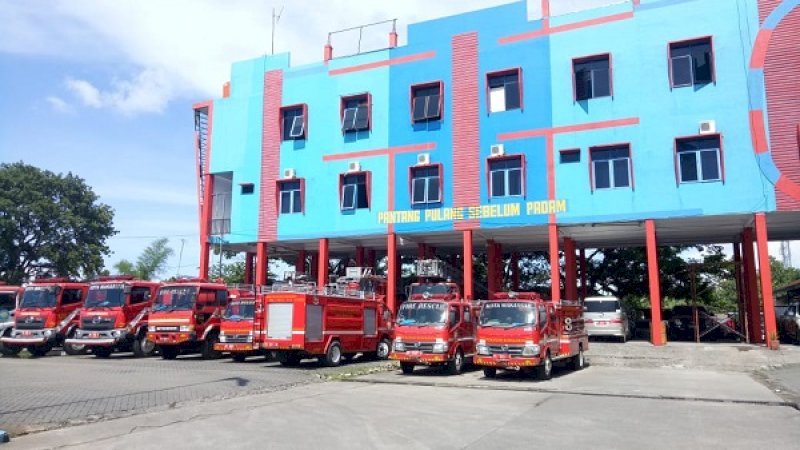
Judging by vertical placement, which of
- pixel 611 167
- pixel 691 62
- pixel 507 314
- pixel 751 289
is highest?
pixel 691 62

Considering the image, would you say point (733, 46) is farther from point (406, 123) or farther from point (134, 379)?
point (134, 379)

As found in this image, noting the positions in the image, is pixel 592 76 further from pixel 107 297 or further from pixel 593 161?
pixel 107 297

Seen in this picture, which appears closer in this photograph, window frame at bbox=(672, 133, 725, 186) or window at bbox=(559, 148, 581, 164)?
window frame at bbox=(672, 133, 725, 186)

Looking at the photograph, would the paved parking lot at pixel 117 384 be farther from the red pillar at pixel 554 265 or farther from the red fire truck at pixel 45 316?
the red pillar at pixel 554 265

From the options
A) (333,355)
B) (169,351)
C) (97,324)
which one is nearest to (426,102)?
(333,355)

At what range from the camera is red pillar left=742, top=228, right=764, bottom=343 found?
87.7ft

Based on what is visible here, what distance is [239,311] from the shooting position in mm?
21656

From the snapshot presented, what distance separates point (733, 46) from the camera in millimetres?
24953

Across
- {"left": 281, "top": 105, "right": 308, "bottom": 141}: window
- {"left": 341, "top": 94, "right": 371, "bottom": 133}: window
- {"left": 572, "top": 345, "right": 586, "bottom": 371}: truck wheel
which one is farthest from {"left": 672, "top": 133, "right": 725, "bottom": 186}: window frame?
{"left": 281, "top": 105, "right": 308, "bottom": 141}: window

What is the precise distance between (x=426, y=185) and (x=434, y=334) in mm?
13577

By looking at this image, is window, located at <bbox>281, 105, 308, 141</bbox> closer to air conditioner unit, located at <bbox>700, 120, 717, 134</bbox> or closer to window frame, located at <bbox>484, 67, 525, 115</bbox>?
window frame, located at <bbox>484, 67, 525, 115</bbox>

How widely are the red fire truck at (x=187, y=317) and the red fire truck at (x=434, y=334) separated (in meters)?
8.36

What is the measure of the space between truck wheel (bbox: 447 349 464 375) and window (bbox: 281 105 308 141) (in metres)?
18.8

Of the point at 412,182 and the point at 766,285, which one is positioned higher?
the point at 412,182
